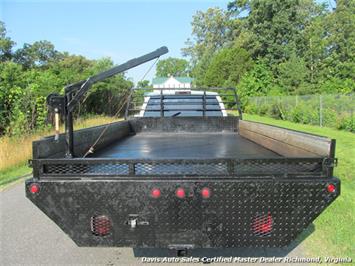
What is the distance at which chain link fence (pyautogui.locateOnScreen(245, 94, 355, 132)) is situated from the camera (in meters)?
17.4

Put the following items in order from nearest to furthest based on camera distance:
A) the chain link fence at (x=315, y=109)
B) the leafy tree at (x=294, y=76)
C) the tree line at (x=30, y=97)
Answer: the tree line at (x=30, y=97)
the chain link fence at (x=315, y=109)
the leafy tree at (x=294, y=76)

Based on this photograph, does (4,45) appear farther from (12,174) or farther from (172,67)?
(172,67)

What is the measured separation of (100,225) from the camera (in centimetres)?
289

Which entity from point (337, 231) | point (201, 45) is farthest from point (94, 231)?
point (201, 45)

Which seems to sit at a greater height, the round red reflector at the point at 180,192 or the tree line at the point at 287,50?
the tree line at the point at 287,50

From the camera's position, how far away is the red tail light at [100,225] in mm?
2867

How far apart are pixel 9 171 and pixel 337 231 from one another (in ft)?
23.0

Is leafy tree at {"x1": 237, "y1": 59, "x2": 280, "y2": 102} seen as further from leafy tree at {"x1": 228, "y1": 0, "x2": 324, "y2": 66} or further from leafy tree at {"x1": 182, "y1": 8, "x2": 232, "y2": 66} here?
leafy tree at {"x1": 182, "y1": 8, "x2": 232, "y2": 66}

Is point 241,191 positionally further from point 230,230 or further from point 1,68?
point 1,68

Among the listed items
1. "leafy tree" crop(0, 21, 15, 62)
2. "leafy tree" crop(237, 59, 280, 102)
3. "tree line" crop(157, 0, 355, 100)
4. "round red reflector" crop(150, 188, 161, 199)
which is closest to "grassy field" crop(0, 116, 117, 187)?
"round red reflector" crop(150, 188, 161, 199)

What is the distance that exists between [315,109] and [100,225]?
67.4ft

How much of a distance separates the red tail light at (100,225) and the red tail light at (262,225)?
1.11 meters

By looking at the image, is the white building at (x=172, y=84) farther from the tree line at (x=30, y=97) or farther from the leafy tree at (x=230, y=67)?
the leafy tree at (x=230, y=67)

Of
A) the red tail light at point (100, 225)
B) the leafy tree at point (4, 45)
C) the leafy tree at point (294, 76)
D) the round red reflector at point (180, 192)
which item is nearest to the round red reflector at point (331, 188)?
the round red reflector at point (180, 192)
